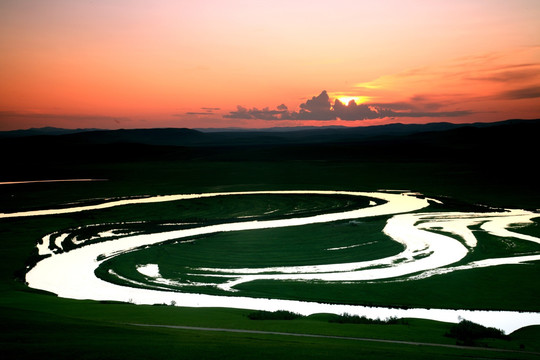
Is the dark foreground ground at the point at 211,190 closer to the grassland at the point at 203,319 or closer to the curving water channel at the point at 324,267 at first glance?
the grassland at the point at 203,319

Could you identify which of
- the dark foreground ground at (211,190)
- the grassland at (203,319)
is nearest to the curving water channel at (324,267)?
the grassland at (203,319)

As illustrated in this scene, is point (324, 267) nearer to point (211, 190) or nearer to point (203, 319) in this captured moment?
point (203, 319)

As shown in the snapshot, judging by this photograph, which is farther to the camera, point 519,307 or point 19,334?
point 519,307

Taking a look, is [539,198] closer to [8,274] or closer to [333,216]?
[333,216]

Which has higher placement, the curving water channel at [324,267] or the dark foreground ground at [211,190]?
the dark foreground ground at [211,190]

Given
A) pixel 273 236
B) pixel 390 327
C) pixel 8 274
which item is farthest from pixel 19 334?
pixel 273 236

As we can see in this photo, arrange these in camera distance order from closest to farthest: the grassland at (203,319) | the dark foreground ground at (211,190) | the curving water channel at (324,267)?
the grassland at (203,319) < the dark foreground ground at (211,190) < the curving water channel at (324,267)

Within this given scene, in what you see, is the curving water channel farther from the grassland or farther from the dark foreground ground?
the dark foreground ground

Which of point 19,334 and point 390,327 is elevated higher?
point 19,334

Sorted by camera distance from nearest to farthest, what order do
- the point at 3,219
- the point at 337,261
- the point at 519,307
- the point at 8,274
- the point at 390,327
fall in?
1. the point at 390,327
2. the point at 519,307
3. the point at 8,274
4. the point at 337,261
5. the point at 3,219
